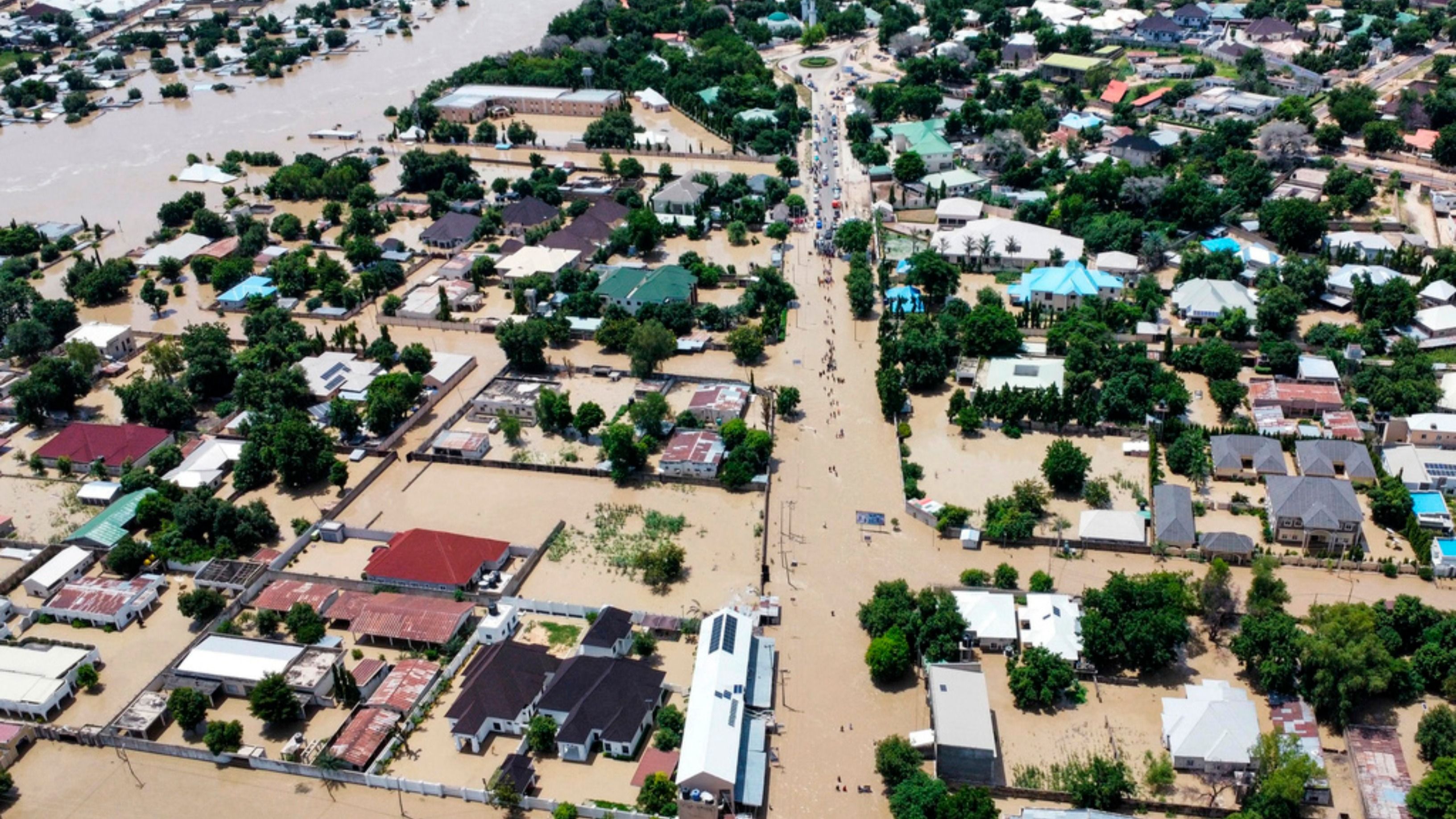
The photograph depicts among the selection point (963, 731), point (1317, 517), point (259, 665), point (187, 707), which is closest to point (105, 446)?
point (259, 665)

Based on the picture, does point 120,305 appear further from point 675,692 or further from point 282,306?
point 675,692

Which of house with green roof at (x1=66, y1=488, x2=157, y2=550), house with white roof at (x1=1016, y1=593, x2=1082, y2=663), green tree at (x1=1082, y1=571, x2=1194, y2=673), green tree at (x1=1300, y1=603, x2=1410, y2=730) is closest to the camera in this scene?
green tree at (x1=1300, y1=603, x2=1410, y2=730)

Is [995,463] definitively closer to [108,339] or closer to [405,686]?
[405,686]

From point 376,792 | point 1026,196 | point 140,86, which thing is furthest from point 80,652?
point 140,86

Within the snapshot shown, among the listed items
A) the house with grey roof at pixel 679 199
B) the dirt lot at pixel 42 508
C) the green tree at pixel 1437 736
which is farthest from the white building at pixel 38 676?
the house with grey roof at pixel 679 199

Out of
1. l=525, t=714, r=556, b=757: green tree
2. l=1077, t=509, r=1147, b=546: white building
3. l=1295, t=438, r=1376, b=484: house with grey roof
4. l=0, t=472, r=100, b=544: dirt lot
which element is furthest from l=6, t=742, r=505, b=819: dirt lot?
l=1295, t=438, r=1376, b=484: house with grey roof

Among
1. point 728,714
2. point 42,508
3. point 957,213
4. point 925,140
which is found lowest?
point 42,508

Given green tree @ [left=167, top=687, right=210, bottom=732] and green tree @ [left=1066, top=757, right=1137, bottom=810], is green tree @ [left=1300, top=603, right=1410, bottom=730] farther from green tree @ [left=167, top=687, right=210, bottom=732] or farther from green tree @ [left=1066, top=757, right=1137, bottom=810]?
green tree @ [left=167, top=687, right=210, bottom=732]
